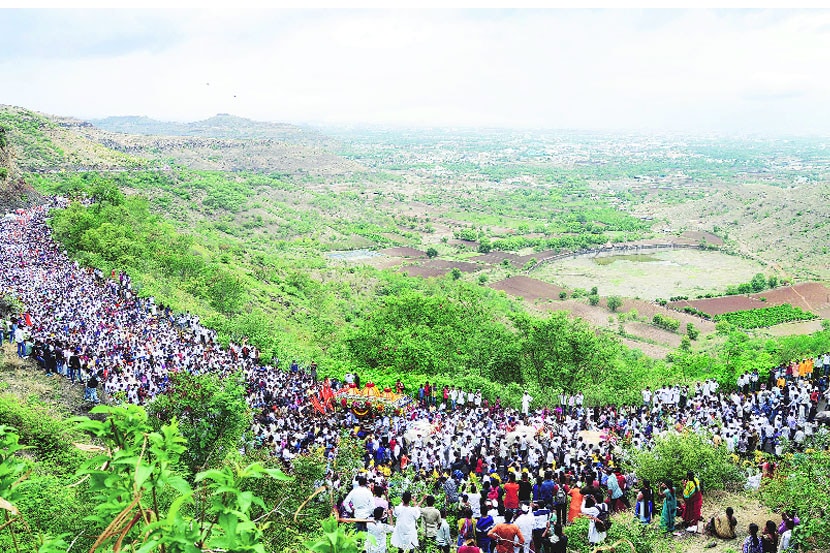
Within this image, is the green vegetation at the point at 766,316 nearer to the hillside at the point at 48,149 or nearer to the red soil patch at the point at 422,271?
the red soil patch at the point at 422,271

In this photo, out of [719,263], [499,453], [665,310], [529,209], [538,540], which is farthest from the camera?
[529,209]

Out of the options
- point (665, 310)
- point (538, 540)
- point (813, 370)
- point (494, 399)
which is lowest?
point (665, 310)

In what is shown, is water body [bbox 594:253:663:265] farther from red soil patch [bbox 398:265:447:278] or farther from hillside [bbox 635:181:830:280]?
red soil patch [bbox 398:265:447:278]

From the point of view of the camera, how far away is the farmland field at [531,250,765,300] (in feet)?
284

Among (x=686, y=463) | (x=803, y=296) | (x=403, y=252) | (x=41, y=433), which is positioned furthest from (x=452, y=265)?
(x=41, y=433)

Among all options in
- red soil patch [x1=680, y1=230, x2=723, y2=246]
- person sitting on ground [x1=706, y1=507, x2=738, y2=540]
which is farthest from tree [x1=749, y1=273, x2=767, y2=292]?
Result: person sitting on ground [x1=706, y1=507, x2=738, y2=540]

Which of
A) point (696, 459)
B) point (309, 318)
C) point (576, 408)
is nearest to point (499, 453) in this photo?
point (696, 459)

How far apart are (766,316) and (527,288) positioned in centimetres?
2811

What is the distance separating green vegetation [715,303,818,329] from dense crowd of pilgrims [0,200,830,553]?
40808 mm

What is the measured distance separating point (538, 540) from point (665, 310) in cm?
6761

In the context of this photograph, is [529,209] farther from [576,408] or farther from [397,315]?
[576,408]

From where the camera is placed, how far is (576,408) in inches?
1072

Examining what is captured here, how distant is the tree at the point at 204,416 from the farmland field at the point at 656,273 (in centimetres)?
7650

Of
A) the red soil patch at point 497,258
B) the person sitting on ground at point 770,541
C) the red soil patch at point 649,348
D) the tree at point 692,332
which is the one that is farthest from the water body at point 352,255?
the person sitting on ground at point 770,541
